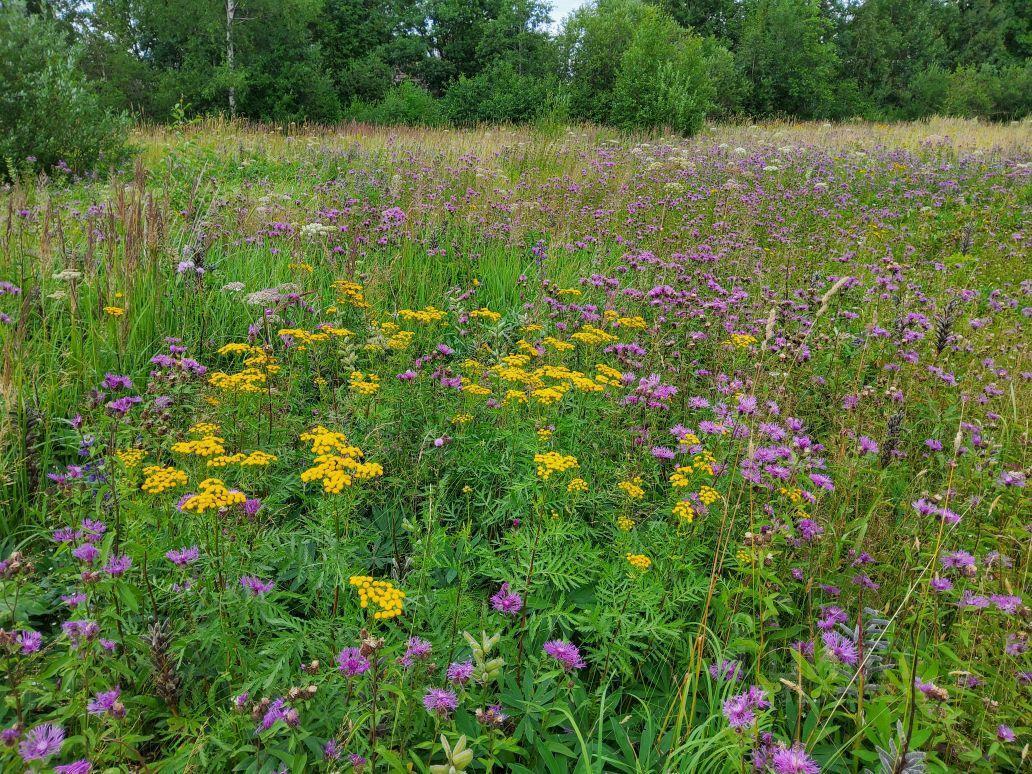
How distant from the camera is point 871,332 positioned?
3373mm

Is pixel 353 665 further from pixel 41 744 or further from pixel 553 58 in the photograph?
pixel 553 58

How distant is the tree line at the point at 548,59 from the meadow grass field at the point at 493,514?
13672 millimetres

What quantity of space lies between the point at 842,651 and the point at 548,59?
37028 mm

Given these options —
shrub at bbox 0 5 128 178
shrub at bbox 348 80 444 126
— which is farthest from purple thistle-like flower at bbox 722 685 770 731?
shrub at bbox 348 80 444 126

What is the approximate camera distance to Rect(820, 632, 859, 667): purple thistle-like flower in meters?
1.59

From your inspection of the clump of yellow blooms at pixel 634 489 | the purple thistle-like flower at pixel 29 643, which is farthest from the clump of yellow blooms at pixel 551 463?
the purple thistle-like flower at pixel 29 643

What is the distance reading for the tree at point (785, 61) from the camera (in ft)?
102

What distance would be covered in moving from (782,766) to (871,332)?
2862 mm

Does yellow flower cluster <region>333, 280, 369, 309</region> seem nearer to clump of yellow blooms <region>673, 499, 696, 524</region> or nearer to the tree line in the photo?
clump of yellow blooms <region>673, 499, 696, 524</region>

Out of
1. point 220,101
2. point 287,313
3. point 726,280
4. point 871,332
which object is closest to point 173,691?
point 287,313

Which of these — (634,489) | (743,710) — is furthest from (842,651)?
(634,489)

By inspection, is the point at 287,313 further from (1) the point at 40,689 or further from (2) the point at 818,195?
(2) the point at 818,195

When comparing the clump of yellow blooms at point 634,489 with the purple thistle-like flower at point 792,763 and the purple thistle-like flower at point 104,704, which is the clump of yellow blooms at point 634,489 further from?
the purple thistle-like flower at point 104,704

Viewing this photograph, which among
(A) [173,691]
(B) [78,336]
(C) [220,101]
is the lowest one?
(A) [173,691]
